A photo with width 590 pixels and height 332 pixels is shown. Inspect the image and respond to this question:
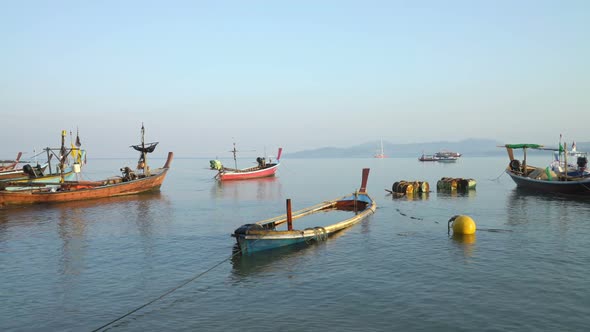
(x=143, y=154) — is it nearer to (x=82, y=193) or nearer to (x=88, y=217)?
(x=82, y=193)

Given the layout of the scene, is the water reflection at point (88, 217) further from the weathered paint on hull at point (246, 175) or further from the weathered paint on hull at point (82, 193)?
the weathered paint on hull at point (246, 175)

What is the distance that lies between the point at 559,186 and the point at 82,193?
5613 centimetres

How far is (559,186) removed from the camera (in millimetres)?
50438

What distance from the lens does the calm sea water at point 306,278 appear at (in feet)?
48.7

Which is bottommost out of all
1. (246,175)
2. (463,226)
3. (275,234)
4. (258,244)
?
(463,226)

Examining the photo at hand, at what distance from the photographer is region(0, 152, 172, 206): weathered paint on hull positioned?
45.7 metres

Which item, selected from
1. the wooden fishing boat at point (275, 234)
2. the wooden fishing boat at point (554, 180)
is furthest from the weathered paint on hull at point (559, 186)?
the wooden fishing boat at point (275, 234)

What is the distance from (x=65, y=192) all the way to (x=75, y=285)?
34391 millimetres

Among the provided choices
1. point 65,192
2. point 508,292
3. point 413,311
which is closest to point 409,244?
point 508,292

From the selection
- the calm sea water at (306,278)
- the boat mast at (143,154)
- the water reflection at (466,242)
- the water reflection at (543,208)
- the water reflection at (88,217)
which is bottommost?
the water reflection at (543,208)

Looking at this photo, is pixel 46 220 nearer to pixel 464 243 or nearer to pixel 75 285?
pixel 75 285

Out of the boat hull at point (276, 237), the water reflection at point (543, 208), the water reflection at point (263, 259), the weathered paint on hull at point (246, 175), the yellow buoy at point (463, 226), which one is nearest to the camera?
the water reflection at point (263, 259)

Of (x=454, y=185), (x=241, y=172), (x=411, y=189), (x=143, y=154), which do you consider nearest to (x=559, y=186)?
(x=454, y=185)

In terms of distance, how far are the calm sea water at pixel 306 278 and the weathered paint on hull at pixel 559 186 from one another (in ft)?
44.1
